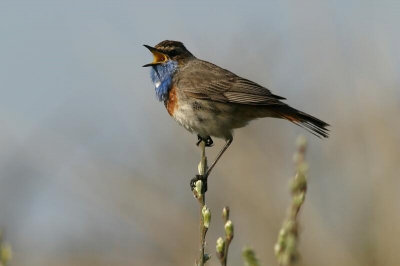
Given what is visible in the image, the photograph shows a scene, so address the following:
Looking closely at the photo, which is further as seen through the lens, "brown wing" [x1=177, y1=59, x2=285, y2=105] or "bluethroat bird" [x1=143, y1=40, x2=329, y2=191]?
"brown wing" [x1=177, y1=59, x2=285, y2=105]

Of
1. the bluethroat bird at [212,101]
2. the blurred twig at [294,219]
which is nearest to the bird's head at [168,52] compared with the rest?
the bluethroat bird at [212,101]

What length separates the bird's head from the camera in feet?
19.3

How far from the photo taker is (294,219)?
1.36 metres

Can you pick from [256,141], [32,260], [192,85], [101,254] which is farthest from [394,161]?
[32,260]

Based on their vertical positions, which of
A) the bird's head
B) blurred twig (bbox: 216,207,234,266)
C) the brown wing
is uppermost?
the bird's head

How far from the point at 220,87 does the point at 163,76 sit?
0.44 m

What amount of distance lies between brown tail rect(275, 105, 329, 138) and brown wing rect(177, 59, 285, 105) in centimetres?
8

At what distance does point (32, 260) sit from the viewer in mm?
7016

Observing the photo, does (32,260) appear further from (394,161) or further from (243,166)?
(394,161)

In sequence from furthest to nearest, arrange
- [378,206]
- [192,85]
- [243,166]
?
[243,166], [378,206], [192,85]

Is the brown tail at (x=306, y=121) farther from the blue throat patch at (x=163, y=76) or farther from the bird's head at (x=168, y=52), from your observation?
the bird's head at (x=168, y=52)

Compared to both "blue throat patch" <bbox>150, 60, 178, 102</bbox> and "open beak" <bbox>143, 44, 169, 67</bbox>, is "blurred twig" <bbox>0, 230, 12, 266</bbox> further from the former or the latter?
"open beak" <bbox>143, 44, 169, 67</bbox>

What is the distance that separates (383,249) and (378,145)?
1.02 m

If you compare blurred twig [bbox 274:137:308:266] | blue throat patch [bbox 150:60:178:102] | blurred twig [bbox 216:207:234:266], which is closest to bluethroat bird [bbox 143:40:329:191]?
blue throat patch [bbox 150:60:178:102]
